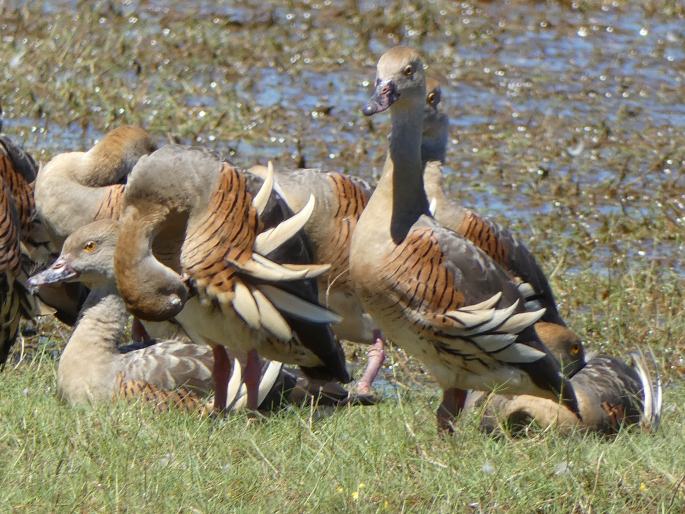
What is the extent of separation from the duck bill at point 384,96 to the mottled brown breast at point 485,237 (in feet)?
5.80

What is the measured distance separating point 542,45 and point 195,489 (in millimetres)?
9886

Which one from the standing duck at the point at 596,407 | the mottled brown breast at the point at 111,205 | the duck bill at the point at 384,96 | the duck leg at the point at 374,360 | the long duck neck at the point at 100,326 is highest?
the duck bill at the point at 384,96

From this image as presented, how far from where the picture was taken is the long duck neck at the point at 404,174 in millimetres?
6137

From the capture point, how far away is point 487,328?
237 inches

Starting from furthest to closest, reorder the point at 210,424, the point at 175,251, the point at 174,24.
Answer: the point at 174,24, the point at 175,251, the point at 210,424

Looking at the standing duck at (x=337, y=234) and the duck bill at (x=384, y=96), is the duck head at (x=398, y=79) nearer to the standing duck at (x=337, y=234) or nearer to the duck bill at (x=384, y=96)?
the duck bill at (x=384, y=96)

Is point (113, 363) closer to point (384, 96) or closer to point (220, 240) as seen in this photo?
point (220, 240)

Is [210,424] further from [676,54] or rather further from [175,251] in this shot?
[676,54]

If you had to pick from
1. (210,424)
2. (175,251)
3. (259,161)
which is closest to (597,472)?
(210,424)

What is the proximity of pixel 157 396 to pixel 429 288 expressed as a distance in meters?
1.25

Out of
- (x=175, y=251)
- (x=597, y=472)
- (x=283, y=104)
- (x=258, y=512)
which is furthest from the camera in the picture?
(x=283, y=104)

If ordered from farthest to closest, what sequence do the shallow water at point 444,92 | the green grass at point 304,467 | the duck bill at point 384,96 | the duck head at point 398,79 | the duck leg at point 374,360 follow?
the shallow water at point 444,92
the duck leg at point 374,360
the duck head at point 398,79
the duck bill at point 384,96
the green grass at point 304,467

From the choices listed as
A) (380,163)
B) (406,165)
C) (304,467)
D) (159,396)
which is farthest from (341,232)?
(380,163)

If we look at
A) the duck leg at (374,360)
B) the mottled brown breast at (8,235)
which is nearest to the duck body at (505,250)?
the duck leg at (374,360)
